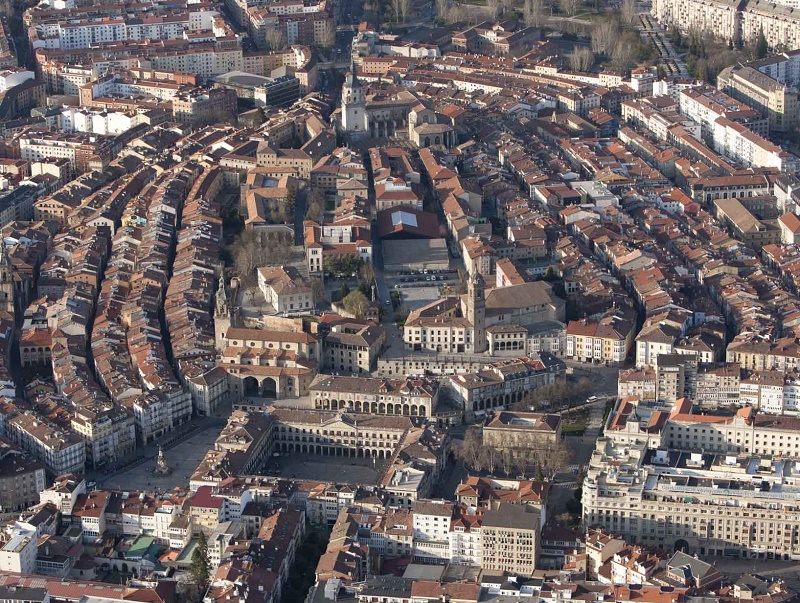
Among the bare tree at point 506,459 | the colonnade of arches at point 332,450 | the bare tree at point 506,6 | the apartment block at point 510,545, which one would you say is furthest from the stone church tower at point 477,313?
the bare tree at point 506,6

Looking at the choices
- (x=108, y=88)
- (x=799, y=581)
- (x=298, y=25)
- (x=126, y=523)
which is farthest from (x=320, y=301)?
(x=298, y=25)

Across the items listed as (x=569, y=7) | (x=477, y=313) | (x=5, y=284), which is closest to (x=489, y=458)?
(x=477, y=313)

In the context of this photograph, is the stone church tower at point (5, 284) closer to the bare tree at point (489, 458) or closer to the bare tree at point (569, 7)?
the bare tree at point (489, 458)

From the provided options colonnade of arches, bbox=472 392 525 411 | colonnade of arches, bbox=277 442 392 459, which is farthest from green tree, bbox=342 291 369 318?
colonnade of arches, bbox=277 442 392 459

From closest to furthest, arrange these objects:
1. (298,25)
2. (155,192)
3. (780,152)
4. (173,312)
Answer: (173,312) < (155,192) < (780,152) < (298,25)

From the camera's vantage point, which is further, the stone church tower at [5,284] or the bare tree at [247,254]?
the bare tree at [247,254]

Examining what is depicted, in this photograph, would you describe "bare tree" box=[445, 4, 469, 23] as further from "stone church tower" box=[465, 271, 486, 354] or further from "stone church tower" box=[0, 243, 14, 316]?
"stone church tower" box=[465, 271, 486, 354]

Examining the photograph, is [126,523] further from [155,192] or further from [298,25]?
[298,25]
